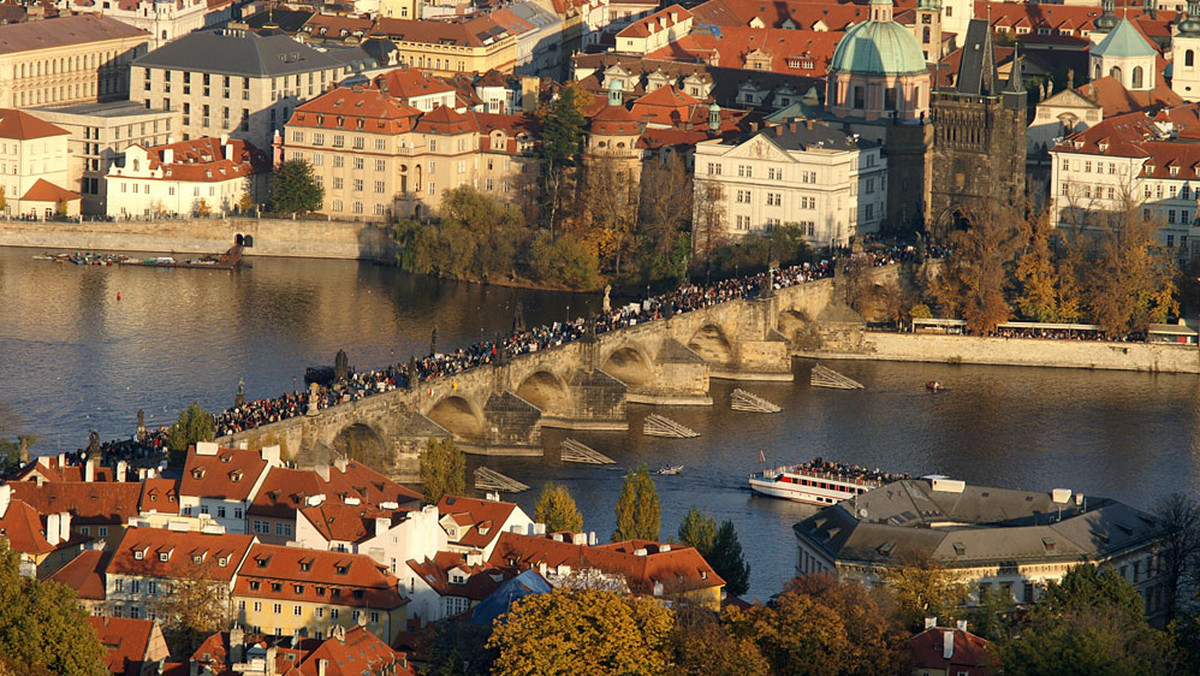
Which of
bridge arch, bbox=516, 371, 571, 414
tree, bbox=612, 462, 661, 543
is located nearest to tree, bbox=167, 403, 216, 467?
tree, bbox=612, 462, 661, 543

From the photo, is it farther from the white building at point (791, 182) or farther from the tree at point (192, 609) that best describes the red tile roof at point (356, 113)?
the tree at point (192, 609)

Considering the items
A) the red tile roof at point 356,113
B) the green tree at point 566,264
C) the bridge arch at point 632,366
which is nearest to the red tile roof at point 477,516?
the bridge arch at point 632,366

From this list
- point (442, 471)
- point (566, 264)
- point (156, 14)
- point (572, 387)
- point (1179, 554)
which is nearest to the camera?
point (1179, 554)

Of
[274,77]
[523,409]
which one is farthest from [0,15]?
[523,409]

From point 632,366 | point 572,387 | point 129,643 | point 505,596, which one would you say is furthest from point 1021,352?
point 129,643

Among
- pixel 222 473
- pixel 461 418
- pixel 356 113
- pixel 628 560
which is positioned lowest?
pixel 628 560

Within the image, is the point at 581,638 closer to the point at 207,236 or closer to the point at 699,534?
the point at 699,534
